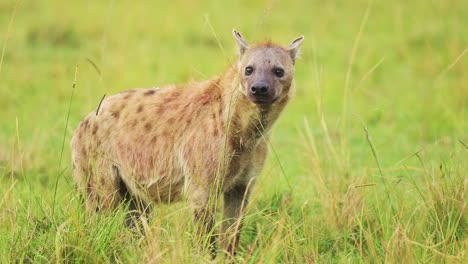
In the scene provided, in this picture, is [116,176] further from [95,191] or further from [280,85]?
[280,85]

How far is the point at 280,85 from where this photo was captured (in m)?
3.54

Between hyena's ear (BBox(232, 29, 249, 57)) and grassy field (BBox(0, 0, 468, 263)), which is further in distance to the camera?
hyena's ear (BBox(232, 29, 249, 57))

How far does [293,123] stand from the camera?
6.48 meters

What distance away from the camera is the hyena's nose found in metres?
3.37

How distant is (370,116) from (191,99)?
3.12 m

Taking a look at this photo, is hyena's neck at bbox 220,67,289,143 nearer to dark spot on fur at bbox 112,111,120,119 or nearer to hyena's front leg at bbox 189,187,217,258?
hyena's front leg at bbox 189,187,217,258

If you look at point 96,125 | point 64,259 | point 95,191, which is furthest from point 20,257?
point 96,125

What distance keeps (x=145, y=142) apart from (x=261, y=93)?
2.33 ft

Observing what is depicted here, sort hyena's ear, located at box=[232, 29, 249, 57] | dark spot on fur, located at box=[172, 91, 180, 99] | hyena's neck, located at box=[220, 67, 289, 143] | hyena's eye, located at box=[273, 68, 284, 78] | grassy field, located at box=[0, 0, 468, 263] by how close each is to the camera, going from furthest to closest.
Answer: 1. dark spot on fur, located at box=[172, 91, 180, 99]
2. hyena's ear, located at box=[232, 29, 249, 57]
3. hyena's eye, located at box=[273, 68, 284, 78]
4. hyena's neck, located at box=[220, 67, 289, 143]
5. grassy field, located at box=[0, 0, 468, 263]

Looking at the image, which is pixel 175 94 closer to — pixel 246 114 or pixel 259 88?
pixel 246 114

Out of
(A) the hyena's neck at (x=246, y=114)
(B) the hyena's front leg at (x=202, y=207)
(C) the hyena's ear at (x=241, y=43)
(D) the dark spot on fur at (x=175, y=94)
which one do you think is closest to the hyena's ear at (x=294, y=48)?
(C) the hyena's ear at (x=241, y=43)

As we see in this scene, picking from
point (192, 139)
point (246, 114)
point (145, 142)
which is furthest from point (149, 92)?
point (246, 114)

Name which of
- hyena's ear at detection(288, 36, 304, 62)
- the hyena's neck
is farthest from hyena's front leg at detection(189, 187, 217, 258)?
hyena's ear at detection(288, 36, 304, 62)

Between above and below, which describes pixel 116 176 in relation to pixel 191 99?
below
